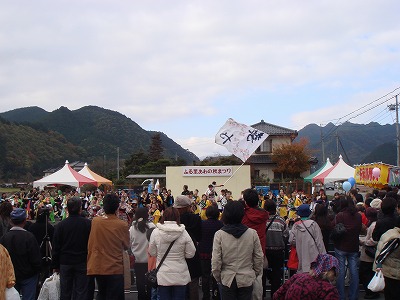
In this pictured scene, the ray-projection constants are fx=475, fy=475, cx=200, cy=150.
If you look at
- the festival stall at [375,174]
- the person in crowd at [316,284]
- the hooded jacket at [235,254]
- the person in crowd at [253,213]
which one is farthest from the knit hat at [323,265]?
the festival stall at [375,174]

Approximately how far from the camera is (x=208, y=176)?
83.1 feet

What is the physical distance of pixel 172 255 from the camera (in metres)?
5.25

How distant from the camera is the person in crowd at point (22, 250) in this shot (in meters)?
5.60

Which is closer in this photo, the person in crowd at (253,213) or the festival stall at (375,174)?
the person in crowd at (253,213)

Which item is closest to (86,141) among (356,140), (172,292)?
(356,140)

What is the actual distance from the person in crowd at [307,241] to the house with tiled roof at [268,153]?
127ft

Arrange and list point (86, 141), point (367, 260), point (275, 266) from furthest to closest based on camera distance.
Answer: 1. point (86, 141)
2. point (367, 260)
3. point (275, 266)

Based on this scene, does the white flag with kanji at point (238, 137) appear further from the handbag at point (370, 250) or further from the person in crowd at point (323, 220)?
the person in crowd at point (323, 220)

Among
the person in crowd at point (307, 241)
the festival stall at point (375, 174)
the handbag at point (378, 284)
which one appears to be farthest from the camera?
the festival stall at point (375, 174)

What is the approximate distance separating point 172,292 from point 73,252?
4.59ft

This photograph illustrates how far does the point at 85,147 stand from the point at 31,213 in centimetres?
6973

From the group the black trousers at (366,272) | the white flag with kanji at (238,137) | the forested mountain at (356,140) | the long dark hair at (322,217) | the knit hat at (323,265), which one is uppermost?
the forested mountain at (356,140)

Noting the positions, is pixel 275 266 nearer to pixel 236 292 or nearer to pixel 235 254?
pixel 236 292

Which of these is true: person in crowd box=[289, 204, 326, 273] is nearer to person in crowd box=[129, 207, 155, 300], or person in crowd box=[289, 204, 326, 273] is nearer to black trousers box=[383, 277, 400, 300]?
black trousers box=[383, 277, 400, 300]
